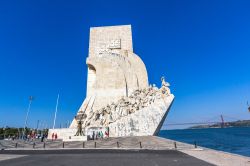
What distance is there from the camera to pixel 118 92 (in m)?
30.2

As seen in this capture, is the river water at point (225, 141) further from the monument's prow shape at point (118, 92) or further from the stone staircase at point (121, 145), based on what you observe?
the monument's prow shape at point (118, 92)

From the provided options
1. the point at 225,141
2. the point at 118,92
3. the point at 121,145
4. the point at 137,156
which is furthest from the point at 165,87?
the point at 137,156

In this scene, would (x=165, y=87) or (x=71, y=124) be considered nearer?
(x=165, y=87)

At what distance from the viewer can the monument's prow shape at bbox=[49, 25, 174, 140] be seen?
864 inches

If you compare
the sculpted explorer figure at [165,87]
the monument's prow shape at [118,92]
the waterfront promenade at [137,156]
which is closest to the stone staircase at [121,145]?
the waterfront promenade at [137,156]

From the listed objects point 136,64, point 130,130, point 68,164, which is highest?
point 136,64

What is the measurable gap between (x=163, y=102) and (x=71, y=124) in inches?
463

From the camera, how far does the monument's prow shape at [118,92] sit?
22.0 m

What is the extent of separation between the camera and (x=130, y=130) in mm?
21750

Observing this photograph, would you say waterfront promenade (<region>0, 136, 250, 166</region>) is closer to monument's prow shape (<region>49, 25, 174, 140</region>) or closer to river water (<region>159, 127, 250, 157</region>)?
river water (<region>159, 127, 250, 157</region>)

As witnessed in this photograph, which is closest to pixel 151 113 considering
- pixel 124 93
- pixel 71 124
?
pixel 124 93

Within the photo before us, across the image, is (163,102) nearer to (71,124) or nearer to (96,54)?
(71,124)

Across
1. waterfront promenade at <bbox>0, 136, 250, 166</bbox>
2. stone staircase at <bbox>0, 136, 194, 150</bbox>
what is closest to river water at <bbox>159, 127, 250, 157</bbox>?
stone staircase at <bbox>0, 136, 194, 150</bbox>

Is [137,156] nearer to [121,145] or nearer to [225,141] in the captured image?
[121,145]
